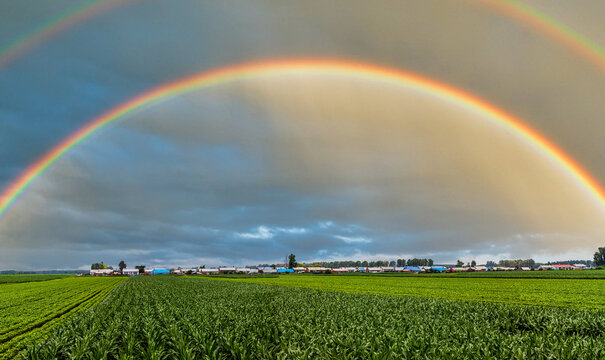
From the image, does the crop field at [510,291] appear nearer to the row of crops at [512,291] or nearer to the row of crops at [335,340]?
the row of crops at [512,291]

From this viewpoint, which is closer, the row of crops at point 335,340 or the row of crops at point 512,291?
the row of crops at point 335,340

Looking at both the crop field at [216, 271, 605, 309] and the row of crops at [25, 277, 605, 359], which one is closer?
the row of crops at [25, 277, 605, 359]

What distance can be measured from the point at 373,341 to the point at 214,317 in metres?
12.5

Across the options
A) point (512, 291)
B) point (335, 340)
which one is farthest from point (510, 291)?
point (335, 340)

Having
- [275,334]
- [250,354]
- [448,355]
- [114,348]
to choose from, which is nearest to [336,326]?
[275,334]

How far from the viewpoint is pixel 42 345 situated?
16.1 meters

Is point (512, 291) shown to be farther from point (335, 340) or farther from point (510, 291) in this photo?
point (335, 340)

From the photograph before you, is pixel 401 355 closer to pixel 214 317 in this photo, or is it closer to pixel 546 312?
pixel 214 317

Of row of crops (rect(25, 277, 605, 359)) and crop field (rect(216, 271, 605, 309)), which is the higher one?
row of crops (rect(25, 277, 605, 359))

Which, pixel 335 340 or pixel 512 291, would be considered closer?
pixel 335 340

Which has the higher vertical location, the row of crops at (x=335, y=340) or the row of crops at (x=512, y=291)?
the row of crops at (x=335, y=340)

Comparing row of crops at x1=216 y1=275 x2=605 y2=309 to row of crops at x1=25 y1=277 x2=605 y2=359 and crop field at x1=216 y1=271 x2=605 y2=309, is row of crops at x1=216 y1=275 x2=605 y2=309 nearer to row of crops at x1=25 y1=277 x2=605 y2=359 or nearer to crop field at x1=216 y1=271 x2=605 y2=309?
crop field at x1=216 y1=271 x2=605 y2=309

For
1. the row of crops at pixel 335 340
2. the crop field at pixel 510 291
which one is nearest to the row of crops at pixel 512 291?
the crop field at pixel 510 291

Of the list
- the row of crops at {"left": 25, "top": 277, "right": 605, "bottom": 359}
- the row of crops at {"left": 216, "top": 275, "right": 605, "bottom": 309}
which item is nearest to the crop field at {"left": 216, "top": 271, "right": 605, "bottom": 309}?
the row of crops at {"left": 216, "top": 275, "right": 605, "bottom": 309}
